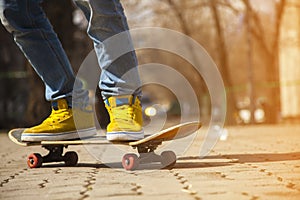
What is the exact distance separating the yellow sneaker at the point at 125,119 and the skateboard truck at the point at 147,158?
0.29ft

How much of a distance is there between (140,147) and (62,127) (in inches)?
23.8

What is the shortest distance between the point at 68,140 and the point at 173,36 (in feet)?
99.9

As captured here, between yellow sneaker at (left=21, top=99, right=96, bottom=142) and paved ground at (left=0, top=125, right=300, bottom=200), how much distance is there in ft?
0.66

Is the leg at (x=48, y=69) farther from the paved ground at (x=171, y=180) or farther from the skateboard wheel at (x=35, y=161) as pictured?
the paved ground at (x=171, y=180)

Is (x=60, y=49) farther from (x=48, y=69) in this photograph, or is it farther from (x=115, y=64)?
(x=115, y=64)

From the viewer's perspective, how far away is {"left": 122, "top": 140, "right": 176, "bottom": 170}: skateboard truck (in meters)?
4.17

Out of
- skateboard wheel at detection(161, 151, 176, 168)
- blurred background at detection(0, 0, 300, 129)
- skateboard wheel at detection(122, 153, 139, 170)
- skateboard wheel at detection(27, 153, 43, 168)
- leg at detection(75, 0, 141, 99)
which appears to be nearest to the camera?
skateboard wheel at detection(122, 153, 139, 170)

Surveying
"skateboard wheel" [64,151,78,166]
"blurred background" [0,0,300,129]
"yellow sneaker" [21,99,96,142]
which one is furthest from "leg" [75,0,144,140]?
"blurred background" [0,0,300,129]

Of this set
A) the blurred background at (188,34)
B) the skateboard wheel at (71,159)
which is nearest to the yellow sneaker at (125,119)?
the skateboard wheel at (71,159)

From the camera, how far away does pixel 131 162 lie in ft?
13.6

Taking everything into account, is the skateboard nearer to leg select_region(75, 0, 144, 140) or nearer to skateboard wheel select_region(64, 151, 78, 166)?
skateboard wheel select_region(64, 151, 78, 166)

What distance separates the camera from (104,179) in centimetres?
375

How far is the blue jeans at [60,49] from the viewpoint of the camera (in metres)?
4.42

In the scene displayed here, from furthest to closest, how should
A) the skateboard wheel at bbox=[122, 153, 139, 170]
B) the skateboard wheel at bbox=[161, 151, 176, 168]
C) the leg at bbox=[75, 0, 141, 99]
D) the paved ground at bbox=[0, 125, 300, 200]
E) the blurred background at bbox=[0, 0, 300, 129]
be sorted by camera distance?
the blurred background at bbox=[0, 0, 300, 129]
the leg at bbox=[75, 0, 141, 99]
the skateboard wheel at bbox=[161, 151, 176, 168]
the skateboard wheel at bbox=[122, 153, 139, 170]
the paved ground at bbox=[0, 125, 300, 200]
